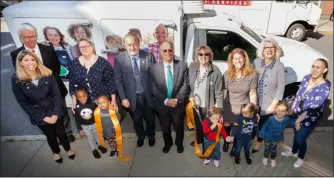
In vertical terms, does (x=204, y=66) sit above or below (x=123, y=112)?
above

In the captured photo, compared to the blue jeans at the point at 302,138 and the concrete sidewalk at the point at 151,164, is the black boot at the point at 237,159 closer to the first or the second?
the concrete sidewalk at the point at 151,164

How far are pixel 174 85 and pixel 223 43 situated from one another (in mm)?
1614

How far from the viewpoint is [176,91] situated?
3.30 m

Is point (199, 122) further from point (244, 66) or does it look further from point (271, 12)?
point (271, 12)

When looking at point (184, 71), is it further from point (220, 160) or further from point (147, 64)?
point (220, 160)

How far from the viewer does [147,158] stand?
3859mm

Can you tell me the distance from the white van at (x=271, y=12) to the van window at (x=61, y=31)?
20.3ft

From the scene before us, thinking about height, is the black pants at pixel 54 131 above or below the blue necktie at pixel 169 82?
below

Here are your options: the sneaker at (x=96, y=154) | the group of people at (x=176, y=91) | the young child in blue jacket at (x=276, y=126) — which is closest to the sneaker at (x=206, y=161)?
the group of people at (x=176, y=91)

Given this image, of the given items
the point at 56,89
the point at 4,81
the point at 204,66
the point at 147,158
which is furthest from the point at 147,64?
the point at 4,81

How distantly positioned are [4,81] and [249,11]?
877 centimetres

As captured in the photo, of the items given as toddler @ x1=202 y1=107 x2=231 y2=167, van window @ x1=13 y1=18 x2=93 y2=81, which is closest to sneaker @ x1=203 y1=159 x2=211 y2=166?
toddler @ x1=202 y1=107 x2=231 y2=167

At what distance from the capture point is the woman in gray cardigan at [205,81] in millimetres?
3078

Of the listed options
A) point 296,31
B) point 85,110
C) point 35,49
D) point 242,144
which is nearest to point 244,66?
point 242,144
